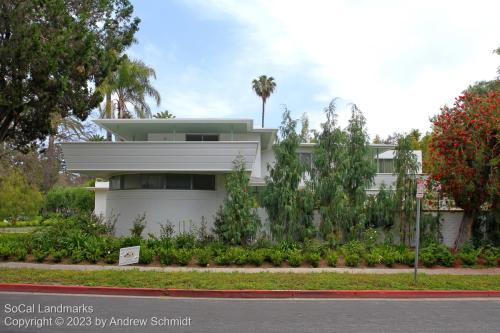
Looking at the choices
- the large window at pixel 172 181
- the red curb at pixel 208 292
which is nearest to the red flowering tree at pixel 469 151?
the red curb at pixel 208 292

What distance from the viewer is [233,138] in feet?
71.2

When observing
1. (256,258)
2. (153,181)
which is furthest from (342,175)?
(153,181)

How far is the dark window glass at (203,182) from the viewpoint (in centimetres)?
2015

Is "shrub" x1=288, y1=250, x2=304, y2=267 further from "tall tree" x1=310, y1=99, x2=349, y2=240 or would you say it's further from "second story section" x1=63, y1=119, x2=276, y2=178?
"second story section" x1=63, y1=119, x2=276, y2=178

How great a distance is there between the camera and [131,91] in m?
31.7

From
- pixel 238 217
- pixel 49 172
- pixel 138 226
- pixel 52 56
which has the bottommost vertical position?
pixel 138 226

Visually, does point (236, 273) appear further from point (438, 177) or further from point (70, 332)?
point (438, 177)

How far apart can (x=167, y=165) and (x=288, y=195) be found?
5.17 m

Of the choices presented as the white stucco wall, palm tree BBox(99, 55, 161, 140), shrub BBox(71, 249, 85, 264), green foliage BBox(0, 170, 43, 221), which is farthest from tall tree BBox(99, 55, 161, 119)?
shrub BBox(71, 249, 85, 264)

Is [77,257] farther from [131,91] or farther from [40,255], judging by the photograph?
[131,91]

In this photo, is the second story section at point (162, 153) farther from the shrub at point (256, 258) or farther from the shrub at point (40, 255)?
the shrub at point (40, 255)

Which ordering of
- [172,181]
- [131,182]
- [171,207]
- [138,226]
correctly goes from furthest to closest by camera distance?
1. [131,182]
2. [172,181]
3. [171,207]
4. [138,226]

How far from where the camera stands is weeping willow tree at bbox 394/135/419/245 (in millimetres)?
17375

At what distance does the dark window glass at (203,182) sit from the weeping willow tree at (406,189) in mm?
7484
